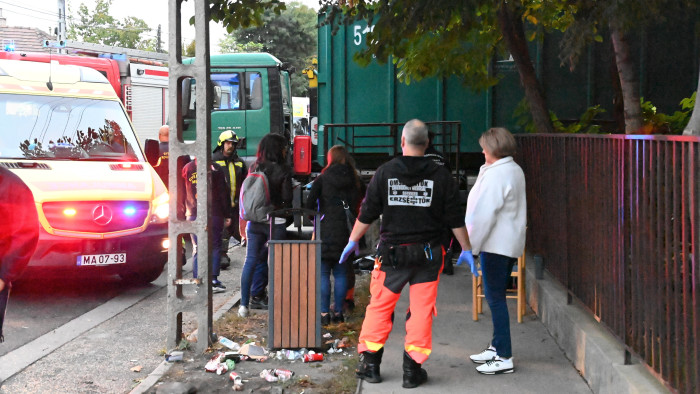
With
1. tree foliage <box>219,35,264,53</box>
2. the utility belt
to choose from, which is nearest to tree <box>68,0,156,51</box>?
tree foliage <box>219,35,264,53</box>

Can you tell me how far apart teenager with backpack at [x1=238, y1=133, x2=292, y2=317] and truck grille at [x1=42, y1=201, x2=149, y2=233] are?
1588 millimetres

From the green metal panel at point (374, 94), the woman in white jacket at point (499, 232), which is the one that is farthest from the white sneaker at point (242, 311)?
the green metal panel at point (374, 94)

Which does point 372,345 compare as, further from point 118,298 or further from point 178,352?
point 118,298

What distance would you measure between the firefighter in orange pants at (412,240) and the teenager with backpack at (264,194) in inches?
95.4

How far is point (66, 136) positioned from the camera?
31.7 ft

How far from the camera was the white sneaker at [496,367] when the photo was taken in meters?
5.84

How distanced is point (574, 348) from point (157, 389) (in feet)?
9.37

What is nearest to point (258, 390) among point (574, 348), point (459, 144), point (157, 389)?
point (157, 389)

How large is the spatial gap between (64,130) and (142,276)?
6.12 ft

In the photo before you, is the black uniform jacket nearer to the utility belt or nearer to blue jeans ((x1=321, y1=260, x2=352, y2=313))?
the utility belt

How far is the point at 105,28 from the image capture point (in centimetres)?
6788

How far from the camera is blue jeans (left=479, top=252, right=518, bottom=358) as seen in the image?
593cm

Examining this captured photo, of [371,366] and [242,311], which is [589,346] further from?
[242,311]

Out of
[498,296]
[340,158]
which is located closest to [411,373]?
[498,296]
